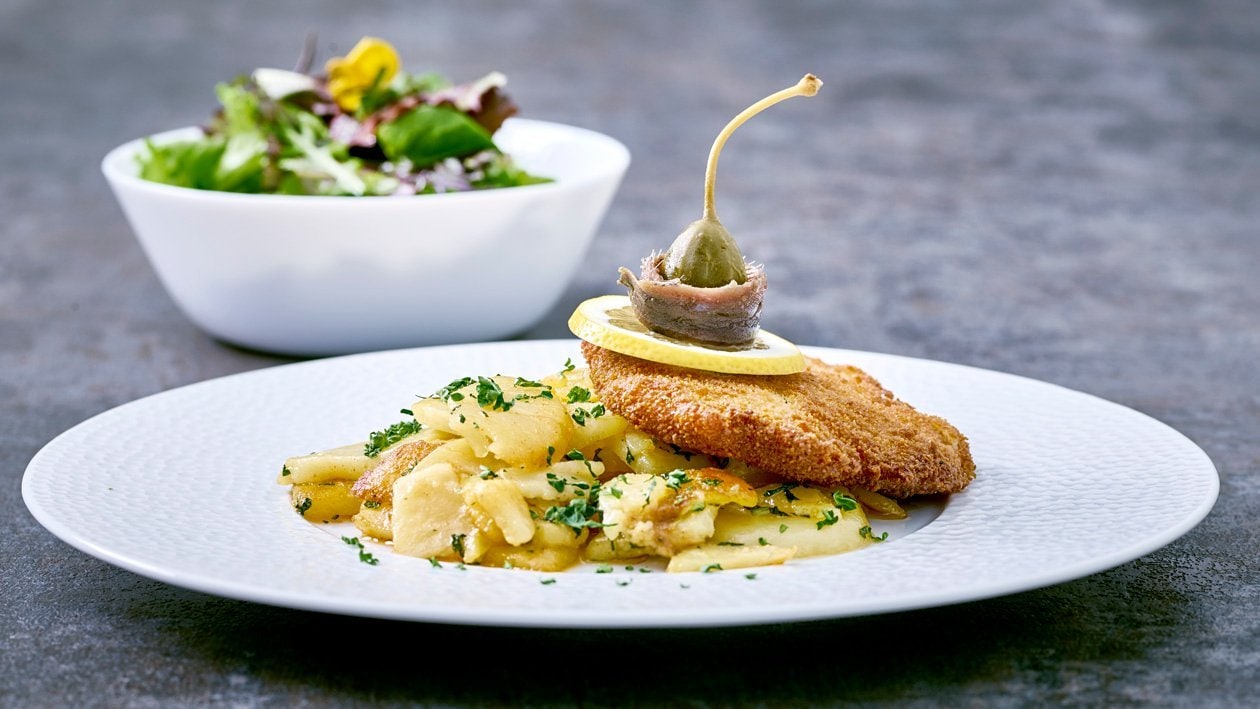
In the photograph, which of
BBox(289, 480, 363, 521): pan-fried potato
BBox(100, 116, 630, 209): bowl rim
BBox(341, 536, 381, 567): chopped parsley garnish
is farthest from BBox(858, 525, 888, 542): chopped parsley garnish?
BBox(100, 116, 630, 209): bowl rim

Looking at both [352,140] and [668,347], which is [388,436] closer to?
[668,347]

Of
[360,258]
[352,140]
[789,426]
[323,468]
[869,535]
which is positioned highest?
[789,426]

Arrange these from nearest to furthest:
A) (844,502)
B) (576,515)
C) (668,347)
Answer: (576,515) → (844,502) → (668,347)

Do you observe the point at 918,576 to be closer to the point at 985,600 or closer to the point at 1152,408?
the point at 985,600

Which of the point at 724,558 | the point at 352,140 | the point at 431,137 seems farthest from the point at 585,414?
the point at 352,140

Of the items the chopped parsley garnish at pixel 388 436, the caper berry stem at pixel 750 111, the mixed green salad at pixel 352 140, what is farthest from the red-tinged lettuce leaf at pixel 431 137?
the caper berry stem at pixel 750 111

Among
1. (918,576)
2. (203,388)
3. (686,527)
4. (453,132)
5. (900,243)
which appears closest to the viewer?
(918,576)

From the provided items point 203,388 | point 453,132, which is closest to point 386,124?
point 453,132
